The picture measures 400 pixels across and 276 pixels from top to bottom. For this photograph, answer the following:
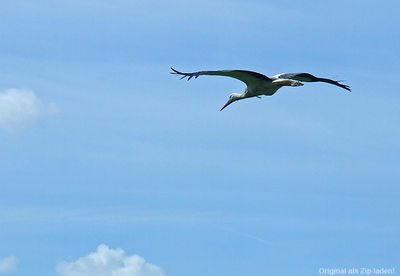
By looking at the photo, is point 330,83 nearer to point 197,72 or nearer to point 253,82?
point 253,82

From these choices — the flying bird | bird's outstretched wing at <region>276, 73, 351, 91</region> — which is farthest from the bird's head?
bird's outstretched wing at <region>276, 73, 351, 91</region>

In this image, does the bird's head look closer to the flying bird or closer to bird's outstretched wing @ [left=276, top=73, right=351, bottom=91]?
the flying bird

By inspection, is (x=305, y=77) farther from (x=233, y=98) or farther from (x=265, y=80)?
(x=233, y=98)

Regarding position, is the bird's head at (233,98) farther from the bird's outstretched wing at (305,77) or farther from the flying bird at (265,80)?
the bird's outstretched wing at (305,77)

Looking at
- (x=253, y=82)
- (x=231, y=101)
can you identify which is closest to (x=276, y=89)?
(x=253, y=82)

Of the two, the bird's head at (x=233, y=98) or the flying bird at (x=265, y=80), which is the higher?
the bird's head at (x=233, y=98)

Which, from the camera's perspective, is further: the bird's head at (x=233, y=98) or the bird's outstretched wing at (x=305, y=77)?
the bird's head at (x=233, y=98)

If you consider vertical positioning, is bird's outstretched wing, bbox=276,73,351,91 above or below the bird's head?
below

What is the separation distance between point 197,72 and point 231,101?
845 centimetres

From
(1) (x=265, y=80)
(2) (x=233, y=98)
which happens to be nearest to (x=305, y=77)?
(1) (x=265, y=80)

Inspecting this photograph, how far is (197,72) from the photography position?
41.4 metres

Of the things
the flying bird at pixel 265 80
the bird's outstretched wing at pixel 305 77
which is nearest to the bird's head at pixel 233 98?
the flying bird at pixel 265 80

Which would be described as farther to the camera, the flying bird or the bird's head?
the bird's head

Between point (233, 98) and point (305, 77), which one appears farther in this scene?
point (233, 98)
